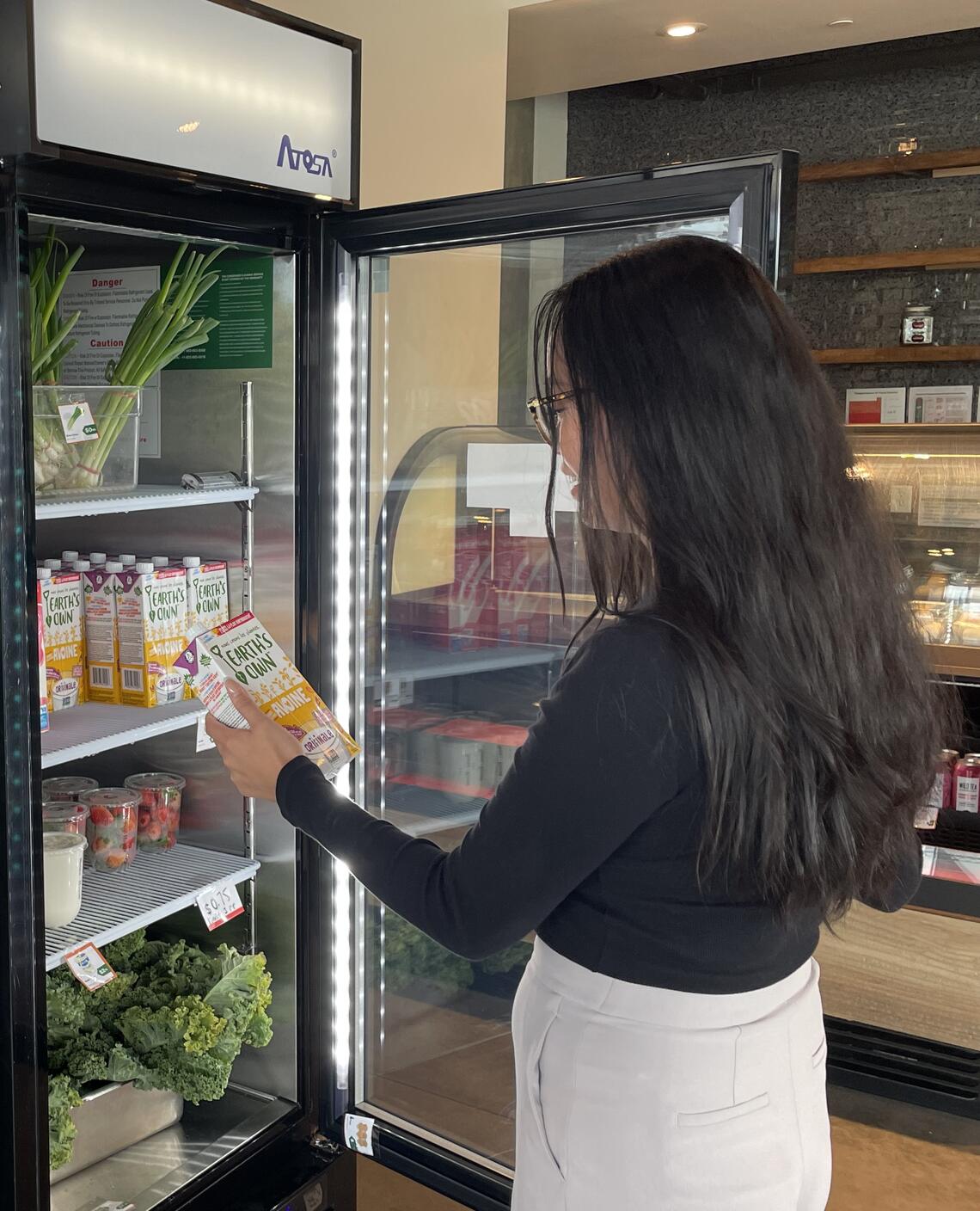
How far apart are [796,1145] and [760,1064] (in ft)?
0.46

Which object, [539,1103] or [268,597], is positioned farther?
[268,597]

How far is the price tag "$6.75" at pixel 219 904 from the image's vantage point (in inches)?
83.4

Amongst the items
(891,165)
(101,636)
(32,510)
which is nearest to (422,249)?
(32,510)

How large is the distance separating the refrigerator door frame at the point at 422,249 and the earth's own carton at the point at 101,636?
38 centimetres

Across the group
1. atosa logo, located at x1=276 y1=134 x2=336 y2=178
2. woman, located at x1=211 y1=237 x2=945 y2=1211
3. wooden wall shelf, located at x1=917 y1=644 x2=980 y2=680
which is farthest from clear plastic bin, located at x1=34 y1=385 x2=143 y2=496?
wooden wall shelf, located at x1=917 y1=644 x2=980 y2=680

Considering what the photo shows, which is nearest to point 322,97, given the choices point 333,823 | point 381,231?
point 381,231

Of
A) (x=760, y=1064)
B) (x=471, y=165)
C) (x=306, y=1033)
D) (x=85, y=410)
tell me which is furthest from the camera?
(x=471, y=165)

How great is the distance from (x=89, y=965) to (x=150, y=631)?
0.56 meters

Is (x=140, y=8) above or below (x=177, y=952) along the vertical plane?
above

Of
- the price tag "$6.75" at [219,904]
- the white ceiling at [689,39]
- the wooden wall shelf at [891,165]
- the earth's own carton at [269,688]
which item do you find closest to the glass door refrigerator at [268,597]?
the price tag "$6.75" at [219,904]

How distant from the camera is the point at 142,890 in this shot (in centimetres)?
212

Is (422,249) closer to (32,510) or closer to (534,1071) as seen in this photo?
(32,510)

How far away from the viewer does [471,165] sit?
3434 mm

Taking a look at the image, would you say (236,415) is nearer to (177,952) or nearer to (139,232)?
(139,232)
